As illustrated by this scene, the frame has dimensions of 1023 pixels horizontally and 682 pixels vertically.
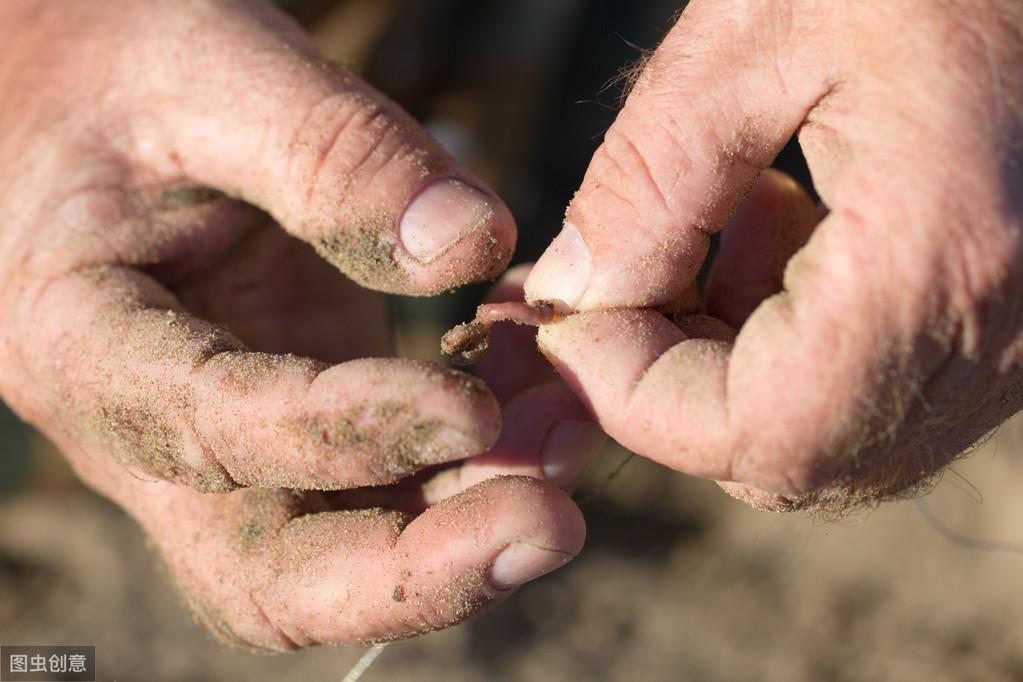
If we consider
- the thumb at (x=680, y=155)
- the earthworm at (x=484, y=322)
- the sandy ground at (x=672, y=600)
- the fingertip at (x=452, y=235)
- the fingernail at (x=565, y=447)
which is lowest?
the sandy ground at (x=672, y=600)

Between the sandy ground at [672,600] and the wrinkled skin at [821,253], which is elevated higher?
the wrinkled skin at [821,253]

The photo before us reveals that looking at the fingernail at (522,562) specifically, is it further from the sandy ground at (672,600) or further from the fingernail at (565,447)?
the sandy ground at (672,600)

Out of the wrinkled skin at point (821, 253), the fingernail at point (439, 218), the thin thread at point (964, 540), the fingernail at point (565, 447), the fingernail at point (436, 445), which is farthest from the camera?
the thin thread at point (964, 540)

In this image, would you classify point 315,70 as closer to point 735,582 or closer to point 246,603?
point 246,603

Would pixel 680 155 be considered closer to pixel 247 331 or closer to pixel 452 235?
pixel 452 235

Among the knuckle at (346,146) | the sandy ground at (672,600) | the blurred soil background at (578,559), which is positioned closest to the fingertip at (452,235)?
the knuckle at (346,146)

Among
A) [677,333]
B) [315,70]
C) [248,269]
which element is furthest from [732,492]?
[248,269]

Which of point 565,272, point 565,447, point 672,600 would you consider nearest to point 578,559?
point 672,600
